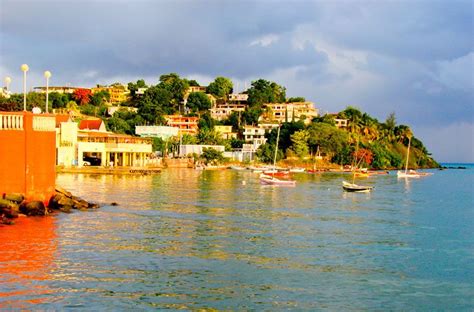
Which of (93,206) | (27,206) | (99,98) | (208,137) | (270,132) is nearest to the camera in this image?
(27,206)

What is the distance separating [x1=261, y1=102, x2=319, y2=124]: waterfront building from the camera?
551 feet

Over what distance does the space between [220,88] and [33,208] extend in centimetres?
15793

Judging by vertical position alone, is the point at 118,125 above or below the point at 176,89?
below

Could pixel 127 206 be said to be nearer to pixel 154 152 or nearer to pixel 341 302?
pixel 341 302

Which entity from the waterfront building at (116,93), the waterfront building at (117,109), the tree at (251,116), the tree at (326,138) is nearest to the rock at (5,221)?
the tree at (326,138)

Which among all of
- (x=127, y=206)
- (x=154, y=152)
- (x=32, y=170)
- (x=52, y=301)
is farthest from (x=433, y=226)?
(x=154, y=152)

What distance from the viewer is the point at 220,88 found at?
188m

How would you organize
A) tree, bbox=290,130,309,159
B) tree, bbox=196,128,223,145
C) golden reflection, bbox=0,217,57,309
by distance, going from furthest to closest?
1. tree, bbox=290,130,309,159
2. tree, bbox=196,128,223,145
3. golden reflection, bbox=0,217,57,309

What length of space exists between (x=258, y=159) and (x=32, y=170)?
363 ft

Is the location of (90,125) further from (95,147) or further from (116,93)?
(116,93)

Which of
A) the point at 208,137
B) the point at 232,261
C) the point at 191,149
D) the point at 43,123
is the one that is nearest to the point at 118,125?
the point at 191,149

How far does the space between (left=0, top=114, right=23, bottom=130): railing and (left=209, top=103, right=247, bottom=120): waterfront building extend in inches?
5431

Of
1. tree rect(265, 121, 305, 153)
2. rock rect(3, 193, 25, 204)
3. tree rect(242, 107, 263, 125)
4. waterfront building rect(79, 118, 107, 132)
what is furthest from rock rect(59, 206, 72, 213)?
tree rect(242, 107, 263, 125)

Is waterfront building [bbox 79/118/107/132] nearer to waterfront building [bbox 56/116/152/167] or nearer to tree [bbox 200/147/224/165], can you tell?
waterfront building [bbox 56/116/152/167]
